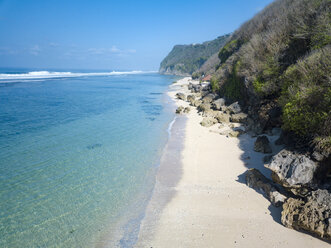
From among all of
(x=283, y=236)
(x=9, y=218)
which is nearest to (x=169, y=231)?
(x=283, y=236)

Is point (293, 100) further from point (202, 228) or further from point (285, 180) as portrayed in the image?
point (202, 228)

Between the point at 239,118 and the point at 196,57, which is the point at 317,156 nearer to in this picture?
the point at 239,118

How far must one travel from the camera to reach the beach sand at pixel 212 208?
257 inches

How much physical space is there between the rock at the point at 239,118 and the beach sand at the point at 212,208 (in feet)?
16.7

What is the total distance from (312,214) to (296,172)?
1.51 meters

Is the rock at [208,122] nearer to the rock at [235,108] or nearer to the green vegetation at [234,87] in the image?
the rock at [235,108]

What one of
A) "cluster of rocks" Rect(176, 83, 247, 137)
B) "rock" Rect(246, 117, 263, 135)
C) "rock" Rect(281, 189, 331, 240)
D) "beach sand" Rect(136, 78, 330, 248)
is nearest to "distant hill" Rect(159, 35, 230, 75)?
"cluster of rocks" Rect(176, 83, 247, 137)

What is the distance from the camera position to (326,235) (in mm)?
6078

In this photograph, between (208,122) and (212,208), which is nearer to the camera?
(212,208)

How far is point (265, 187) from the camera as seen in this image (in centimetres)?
852

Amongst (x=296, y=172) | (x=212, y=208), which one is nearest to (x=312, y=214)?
(x=296, y=172)

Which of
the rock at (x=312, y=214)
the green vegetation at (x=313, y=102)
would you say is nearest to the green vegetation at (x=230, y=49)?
the green vegetation at (x=313, y=102)

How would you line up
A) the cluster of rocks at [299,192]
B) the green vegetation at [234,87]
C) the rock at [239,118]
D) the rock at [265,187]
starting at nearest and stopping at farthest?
the cluster of rocks at [299,192]
the rock at [265,187]
the rock at [239,118]
the green vegetation at [234,87]

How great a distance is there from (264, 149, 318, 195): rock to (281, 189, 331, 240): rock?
48 cm
